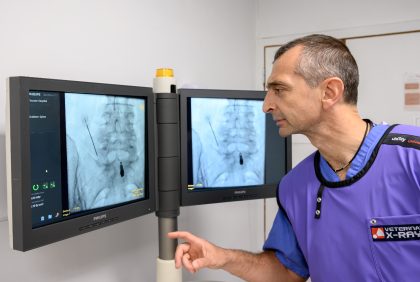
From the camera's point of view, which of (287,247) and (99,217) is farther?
(287,247)

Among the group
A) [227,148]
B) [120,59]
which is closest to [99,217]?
[227,148]

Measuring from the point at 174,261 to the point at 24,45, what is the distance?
79 centimetres

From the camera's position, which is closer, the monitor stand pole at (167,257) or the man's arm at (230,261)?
the man's arm at (230,261)

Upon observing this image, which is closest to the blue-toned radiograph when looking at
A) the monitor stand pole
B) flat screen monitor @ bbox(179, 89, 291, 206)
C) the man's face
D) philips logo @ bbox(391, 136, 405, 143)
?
flat screen monitor @ bbox(179, 89, 291, 206)

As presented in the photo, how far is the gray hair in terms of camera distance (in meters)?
1.18

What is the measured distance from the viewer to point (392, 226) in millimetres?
1112

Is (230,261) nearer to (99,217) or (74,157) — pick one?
(99,217)

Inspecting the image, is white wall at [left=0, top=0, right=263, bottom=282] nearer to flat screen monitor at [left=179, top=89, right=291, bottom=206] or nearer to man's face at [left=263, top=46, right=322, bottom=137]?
flat screen monitor at [left=179, top=89, right=291, bottom=206]

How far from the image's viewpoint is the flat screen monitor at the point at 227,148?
140 centimetres

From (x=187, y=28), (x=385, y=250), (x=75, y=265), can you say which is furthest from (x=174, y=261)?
(x=187, y=28)

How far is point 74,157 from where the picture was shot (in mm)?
1075

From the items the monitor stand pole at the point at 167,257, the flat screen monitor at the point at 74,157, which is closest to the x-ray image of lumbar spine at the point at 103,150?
the flat screen monitor at the point at 74,157

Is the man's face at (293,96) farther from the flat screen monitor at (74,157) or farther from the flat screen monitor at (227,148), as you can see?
the flat screen monitor at (74,157)

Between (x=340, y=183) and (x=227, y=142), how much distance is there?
0.46 meters
